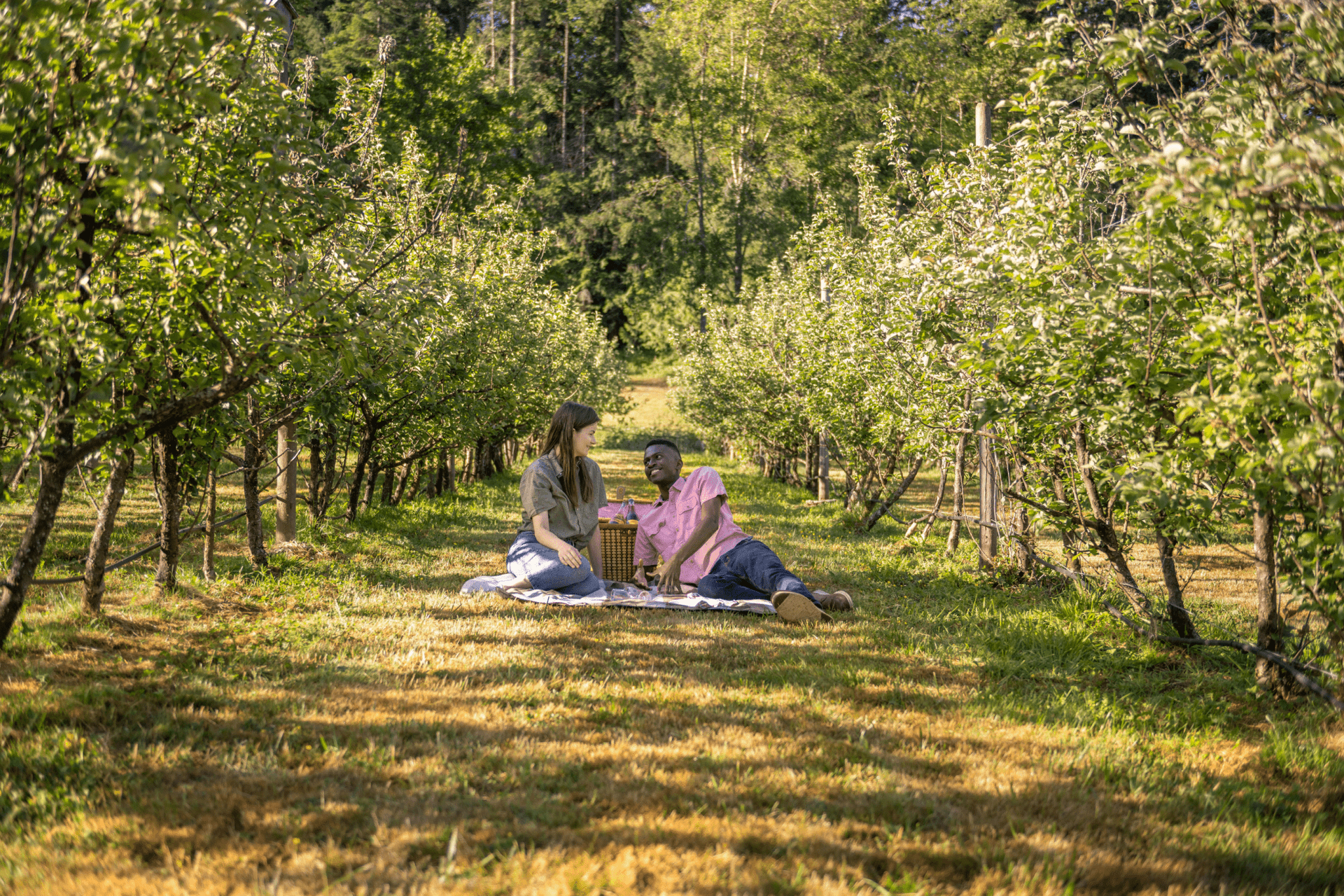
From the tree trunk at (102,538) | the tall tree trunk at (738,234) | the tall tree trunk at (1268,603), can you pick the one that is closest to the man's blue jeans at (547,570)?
the tree trunk at (102,538)

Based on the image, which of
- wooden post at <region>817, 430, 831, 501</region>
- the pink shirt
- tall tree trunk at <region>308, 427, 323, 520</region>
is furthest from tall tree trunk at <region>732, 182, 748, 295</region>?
the pink shirt

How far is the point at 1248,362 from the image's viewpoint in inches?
138

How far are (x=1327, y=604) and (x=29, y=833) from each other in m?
5.20

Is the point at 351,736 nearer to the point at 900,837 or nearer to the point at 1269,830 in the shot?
the point at 900,837

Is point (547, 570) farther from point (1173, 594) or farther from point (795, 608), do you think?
point (1173, 594)

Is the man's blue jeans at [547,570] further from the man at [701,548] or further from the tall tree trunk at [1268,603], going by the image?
the tall tree trunk at [1268,603]

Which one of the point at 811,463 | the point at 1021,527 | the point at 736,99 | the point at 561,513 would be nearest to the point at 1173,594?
the point at 1021,527

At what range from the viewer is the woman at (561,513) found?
670 centimetres

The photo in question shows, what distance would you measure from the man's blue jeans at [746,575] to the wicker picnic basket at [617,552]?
1.05 m

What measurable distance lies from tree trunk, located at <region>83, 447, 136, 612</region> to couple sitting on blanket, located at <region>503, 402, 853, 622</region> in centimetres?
276

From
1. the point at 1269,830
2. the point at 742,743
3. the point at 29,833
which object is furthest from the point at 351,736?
the point at 1269,830

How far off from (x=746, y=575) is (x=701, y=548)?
0.55 meters

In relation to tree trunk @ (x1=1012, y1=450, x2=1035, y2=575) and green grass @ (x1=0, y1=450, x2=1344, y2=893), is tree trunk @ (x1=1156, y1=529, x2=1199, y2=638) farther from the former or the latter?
tree trunk @ (x1=1012, y1=450, x2=1035, y2=575)

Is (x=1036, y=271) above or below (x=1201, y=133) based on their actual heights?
below
